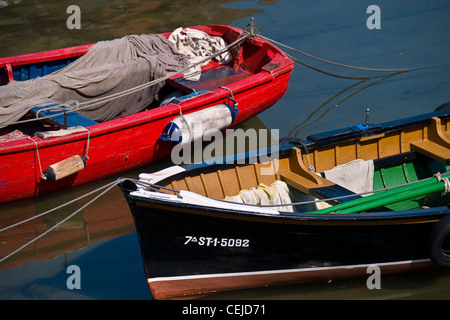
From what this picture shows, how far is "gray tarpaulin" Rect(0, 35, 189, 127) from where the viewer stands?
30.8 ft

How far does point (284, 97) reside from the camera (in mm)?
11867

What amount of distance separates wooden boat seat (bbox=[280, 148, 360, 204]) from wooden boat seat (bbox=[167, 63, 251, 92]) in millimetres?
2912

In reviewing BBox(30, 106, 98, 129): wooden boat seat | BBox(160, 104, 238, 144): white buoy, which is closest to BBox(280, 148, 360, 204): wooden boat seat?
BBox(160, 104, 238, 144): white buoy

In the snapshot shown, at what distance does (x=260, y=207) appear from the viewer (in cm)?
636

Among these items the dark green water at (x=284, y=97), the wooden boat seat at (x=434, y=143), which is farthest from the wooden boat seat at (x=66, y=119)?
the wooden boat seat at (x=434, y=143)

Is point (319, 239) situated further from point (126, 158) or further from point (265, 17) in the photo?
point (265, 17)

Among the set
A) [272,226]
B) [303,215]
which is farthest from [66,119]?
[303,215]

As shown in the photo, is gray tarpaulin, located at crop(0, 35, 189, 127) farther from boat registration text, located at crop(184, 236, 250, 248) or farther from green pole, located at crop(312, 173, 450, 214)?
green pole, located at crop(312, 173, 450, 214)

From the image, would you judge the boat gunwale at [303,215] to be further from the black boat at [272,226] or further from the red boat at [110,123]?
the red boat at [110,123]

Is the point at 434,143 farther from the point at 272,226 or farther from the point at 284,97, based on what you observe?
the point at 284,97

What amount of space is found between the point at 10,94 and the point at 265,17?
739cm

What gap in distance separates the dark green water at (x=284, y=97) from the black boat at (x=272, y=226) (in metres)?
0.36

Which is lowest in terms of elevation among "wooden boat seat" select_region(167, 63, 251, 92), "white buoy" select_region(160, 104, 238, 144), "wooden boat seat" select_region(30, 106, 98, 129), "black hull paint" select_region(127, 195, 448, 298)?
"black hull paint" select_region(127, 195, 448, 298)

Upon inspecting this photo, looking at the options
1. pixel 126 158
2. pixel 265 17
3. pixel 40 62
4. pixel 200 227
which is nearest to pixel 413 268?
pixel 200 227
